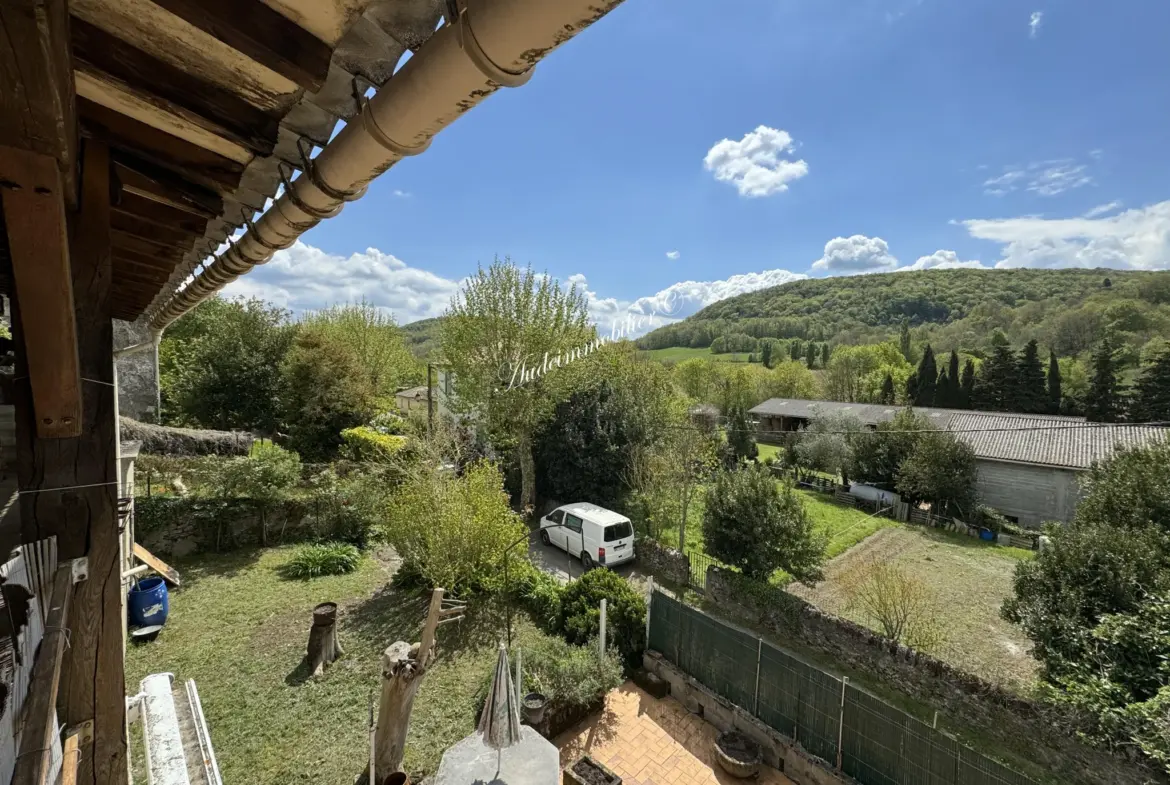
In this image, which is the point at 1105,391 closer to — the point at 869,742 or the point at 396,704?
the point at 869,742

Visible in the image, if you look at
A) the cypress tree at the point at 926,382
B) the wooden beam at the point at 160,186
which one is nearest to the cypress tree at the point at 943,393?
the cypress tree at the point at 926,382

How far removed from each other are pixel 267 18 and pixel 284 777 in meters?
6.75

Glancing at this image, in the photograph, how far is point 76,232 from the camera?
74.7 inches

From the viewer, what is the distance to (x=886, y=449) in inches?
726

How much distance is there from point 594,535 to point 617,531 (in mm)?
529

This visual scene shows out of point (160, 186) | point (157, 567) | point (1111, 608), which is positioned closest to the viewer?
point (160, 186)

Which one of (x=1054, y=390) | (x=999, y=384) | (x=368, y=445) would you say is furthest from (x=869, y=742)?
(x=1054, y=390)

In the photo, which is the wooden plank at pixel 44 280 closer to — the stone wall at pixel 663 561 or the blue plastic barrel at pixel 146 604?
the blue plastic barrel at pixel 146 604

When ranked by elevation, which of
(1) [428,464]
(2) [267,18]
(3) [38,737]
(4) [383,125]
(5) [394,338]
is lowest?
(1) [428,464]

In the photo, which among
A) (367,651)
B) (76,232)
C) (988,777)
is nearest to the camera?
(76,232)

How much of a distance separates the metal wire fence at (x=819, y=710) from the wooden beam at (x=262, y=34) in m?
7.06

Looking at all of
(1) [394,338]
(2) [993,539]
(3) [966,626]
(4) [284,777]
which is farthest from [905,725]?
(1) [394,338]

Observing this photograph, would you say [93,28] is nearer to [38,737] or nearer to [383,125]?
[383,125]

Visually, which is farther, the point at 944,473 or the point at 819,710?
the point at 944,473
